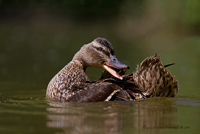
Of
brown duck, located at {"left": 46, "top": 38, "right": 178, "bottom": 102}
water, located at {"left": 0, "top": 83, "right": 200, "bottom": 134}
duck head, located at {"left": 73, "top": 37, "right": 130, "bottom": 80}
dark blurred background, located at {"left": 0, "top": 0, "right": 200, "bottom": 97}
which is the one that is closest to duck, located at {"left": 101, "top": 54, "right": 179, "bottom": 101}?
brown duck, located at {"left": 46, "top": 38, "right": 178, "bottom": 102}

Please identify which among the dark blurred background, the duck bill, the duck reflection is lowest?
the duck reflection

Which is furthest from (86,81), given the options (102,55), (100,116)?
(100,116)

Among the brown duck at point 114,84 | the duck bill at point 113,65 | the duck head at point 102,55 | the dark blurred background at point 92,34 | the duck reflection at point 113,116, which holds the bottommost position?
the duck reflection at point 113,116

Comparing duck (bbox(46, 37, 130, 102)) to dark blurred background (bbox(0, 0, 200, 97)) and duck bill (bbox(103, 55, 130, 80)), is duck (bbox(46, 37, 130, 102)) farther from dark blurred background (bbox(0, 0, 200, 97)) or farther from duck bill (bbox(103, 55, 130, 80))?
dark blurred background (bbox(0, 0, 200, 97))

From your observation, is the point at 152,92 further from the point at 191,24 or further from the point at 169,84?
the point at 191,24

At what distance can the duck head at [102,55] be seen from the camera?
7.27 m

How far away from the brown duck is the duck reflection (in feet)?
0.63

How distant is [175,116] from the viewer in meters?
5.61

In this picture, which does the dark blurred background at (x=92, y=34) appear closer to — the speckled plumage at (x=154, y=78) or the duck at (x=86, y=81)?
the speckled plumage at (x=154, y=78)

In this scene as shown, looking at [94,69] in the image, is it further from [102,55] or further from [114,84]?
[114,84]

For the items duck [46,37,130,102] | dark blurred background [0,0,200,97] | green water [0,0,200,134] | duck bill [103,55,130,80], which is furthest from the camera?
dark blurred background [0,0,200,97]

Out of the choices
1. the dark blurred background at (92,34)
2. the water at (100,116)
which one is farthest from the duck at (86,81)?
the dark blurred background at (92,34)

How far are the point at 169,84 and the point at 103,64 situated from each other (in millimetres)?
1278

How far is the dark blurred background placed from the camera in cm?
1167
